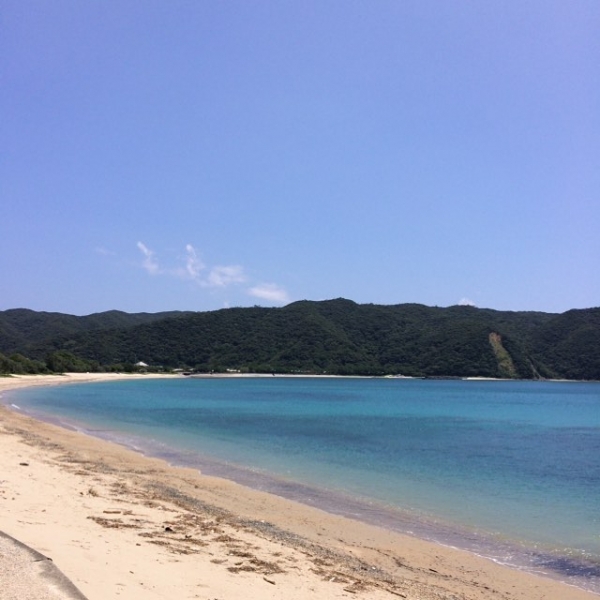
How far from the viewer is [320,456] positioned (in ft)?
70.1

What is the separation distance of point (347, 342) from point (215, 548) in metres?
137

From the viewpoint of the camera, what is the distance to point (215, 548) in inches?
331

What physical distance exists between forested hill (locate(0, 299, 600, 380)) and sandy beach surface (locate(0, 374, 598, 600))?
103 metres

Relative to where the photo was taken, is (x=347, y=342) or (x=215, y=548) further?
(x=347, y=342)

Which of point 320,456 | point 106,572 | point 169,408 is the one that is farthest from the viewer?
point 169,408

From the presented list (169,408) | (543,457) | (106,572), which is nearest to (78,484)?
(106,572)

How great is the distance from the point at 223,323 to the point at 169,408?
105 metres

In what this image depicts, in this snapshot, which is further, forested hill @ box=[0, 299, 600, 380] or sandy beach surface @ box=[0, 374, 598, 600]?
forested hill @ box=[0, 299, 600, 380]

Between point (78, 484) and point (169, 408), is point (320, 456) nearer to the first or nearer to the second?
point (78, 484)

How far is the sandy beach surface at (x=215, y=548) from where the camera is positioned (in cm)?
643

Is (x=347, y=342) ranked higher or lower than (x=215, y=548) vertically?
higher

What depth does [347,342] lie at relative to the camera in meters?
144

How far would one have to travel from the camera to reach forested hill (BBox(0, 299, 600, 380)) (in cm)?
12703

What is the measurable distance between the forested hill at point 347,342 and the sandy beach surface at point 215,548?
10313cm
